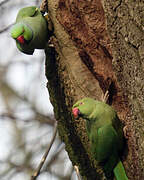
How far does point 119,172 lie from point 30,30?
154 cm

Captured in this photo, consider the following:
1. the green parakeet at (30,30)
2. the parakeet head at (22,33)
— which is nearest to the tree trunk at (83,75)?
the green parakeet at (30,30)

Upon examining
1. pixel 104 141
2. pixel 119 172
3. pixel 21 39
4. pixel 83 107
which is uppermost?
pixel 21 39

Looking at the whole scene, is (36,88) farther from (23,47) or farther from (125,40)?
(125,40)

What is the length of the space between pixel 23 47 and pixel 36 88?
12.9 feet

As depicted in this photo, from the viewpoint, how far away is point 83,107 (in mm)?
2607

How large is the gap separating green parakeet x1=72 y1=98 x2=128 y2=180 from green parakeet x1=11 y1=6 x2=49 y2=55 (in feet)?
2.48

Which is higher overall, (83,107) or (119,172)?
(83,107)

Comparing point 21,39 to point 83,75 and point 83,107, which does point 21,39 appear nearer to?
point 83,75

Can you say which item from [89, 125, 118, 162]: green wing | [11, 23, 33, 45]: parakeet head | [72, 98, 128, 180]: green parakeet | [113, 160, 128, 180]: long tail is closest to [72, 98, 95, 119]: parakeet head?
[72, 98, 128, 180]: green parakeet

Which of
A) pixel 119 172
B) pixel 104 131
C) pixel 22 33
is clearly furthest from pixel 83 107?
pixel 22 33

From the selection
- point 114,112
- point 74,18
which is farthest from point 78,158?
point 74,18

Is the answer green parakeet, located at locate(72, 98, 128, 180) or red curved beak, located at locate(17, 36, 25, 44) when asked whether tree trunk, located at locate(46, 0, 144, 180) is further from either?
red curved beak, located at locate(17, 36, 25, 44)

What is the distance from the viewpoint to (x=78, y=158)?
10.1 feet

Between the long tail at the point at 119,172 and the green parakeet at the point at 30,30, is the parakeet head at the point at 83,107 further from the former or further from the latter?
the green parakeet at the point at 30,30
